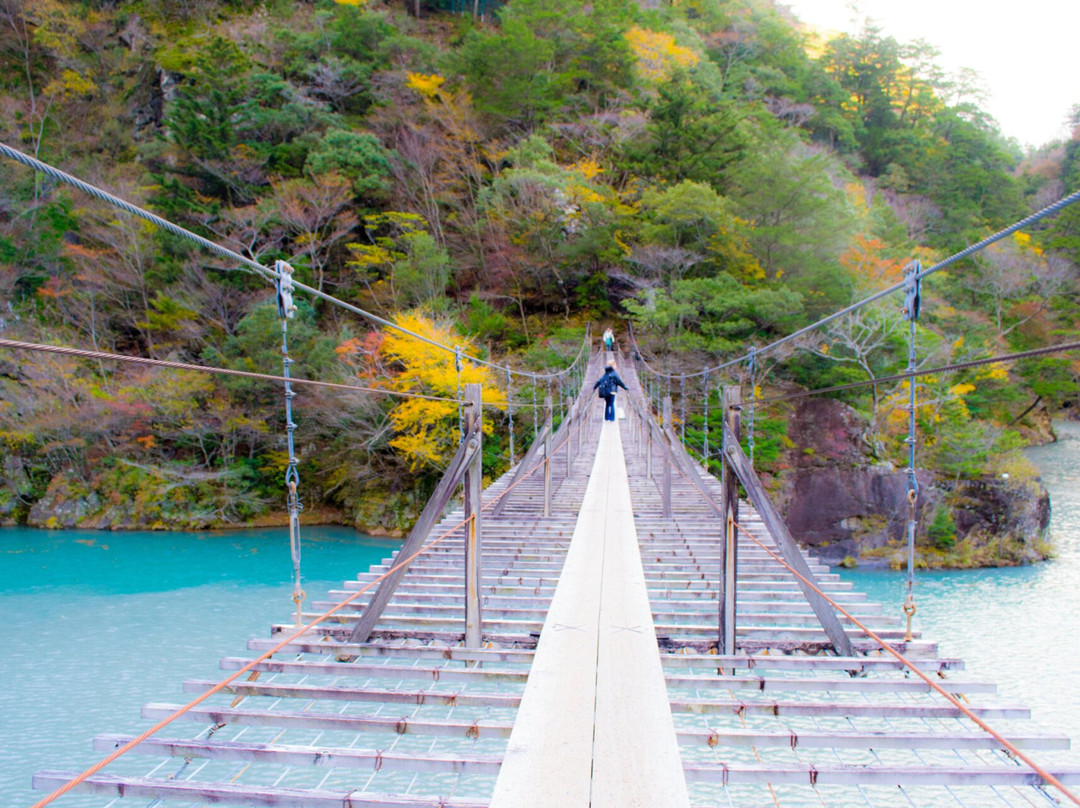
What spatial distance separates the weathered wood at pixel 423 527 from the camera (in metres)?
2.44

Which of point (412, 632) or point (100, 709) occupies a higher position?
point (412, 632)

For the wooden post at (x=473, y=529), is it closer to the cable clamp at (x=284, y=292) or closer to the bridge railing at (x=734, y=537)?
the cable clamp at (x=284, y=292)

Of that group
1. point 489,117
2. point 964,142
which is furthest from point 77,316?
point 964,142

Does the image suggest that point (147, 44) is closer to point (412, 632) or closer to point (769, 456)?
point (769, 456)

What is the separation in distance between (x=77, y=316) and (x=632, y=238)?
12.1 meters

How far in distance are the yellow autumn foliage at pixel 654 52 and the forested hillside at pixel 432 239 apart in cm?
13

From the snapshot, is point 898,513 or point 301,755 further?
point 898,513

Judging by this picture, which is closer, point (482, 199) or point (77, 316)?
point (77, 316)

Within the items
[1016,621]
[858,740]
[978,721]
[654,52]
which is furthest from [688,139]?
[978,721]

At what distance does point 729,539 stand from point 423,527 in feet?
3.71

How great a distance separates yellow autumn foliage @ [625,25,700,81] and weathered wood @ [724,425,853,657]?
704 inches

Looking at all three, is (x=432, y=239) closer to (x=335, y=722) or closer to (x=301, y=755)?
(x=335, y=722)

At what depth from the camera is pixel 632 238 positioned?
14492 mm

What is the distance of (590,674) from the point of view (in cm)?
142
